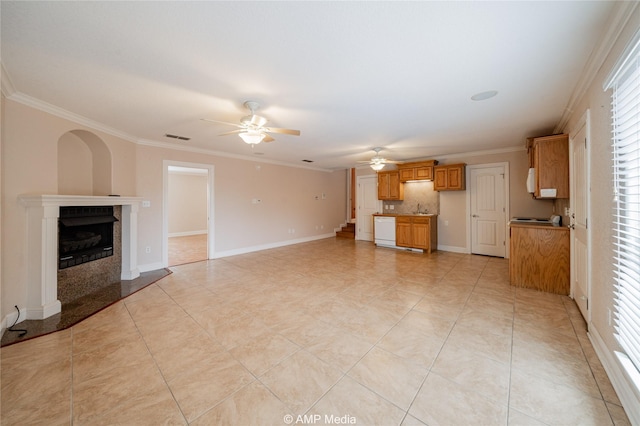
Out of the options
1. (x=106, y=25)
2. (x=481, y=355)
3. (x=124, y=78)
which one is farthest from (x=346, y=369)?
(x=124, y=78)

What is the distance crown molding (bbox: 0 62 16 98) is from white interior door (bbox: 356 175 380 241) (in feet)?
23.0

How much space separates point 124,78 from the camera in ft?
7.46

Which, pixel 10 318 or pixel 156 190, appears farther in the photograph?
pixel 156 190

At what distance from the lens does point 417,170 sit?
20.5 feet

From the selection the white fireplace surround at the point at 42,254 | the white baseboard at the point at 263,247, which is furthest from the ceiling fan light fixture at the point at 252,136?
the white baseboard at the point at 263,247

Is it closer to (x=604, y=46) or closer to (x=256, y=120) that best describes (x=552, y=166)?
(x=604, y=46)

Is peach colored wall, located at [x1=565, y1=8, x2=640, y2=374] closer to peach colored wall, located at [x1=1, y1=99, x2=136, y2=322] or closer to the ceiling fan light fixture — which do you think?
the ceiling fan light fixture

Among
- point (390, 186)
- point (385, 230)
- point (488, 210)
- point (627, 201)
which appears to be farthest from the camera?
point (390, 186)

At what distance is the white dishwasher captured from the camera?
258 inches

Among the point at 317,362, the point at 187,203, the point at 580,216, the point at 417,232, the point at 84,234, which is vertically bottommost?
the point at 317,362

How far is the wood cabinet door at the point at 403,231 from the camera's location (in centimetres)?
622

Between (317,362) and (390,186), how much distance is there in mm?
5727

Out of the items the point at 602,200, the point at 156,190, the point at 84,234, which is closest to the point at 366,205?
the point at 156,190

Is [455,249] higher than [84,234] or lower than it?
lower
